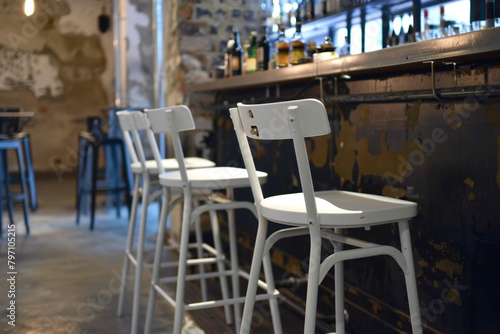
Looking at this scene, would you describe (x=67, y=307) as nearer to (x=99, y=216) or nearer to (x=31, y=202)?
(x=99, y=216)

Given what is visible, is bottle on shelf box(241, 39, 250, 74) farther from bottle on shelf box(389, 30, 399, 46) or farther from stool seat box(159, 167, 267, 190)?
stool seat box(159, 167, 267, 190)

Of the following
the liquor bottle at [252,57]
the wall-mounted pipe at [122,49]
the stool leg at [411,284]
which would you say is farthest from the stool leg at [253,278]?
the wall-mounted pipe at [122,49]

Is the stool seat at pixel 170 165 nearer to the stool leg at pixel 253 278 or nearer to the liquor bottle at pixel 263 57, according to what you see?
the liquor bottle at pixel 263 57

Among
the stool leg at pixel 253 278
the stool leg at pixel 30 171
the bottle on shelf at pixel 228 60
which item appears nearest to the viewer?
the stool leg at pixel 253 278

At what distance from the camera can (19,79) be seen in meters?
9.22

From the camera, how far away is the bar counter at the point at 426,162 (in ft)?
5.49

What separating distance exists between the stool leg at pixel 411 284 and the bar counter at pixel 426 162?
0.29m

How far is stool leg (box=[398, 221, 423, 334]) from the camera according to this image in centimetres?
151

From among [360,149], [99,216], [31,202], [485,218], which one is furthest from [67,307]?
[31,202]

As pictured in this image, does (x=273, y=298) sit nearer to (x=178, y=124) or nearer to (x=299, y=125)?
(x=178, y=124)

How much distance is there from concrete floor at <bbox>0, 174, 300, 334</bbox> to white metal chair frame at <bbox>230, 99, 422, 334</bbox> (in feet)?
3.83

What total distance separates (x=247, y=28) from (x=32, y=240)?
2281 millimetres

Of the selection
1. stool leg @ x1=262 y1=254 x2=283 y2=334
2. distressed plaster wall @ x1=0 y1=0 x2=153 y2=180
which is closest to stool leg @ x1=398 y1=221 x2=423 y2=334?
stool leg @ x1=262 y1=254 x2=283 y2=334

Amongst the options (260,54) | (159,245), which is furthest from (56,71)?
(159,245)
